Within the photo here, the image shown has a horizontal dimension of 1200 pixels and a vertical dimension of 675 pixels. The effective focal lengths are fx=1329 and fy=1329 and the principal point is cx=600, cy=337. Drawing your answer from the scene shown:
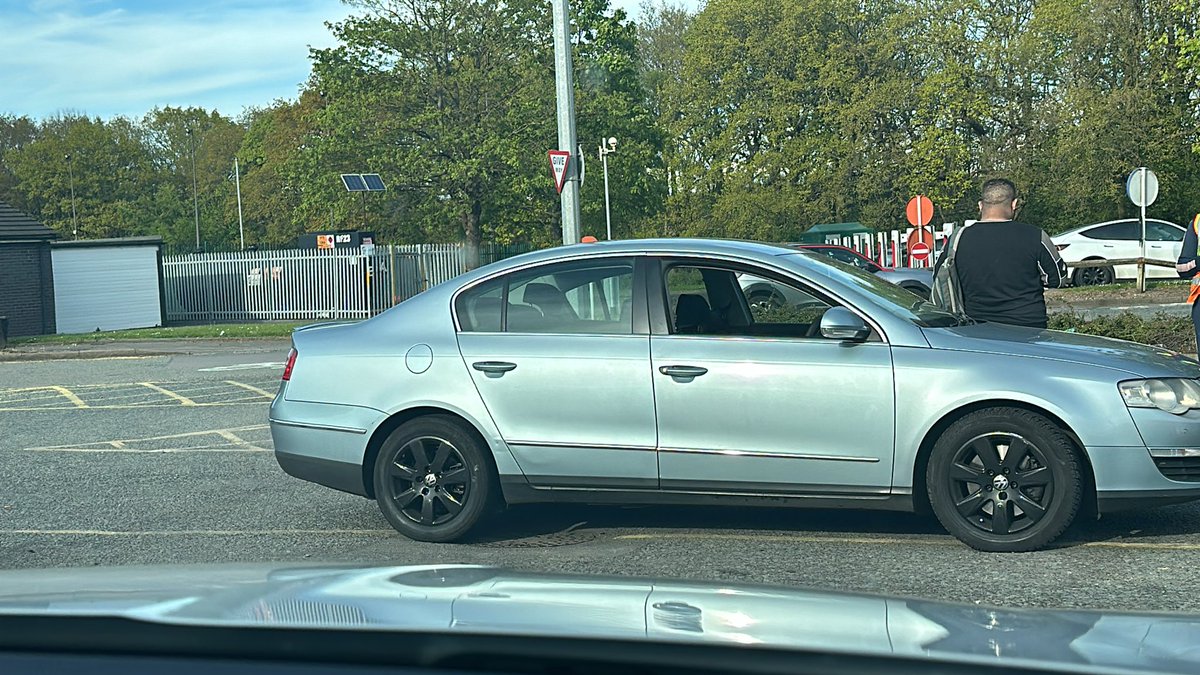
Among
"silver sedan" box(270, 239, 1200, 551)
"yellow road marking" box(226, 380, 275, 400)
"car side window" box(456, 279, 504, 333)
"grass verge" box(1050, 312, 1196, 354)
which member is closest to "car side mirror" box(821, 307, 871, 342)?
"silver sedan" box(270, 239, 1200, 551)

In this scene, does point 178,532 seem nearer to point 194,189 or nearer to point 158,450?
point 158,450

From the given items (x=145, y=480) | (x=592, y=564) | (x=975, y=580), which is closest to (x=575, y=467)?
(x=592, y=564)

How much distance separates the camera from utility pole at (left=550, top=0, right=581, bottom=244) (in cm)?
1744

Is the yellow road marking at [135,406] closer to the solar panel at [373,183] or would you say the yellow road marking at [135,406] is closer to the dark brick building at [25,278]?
the dark brick building at [25,278]

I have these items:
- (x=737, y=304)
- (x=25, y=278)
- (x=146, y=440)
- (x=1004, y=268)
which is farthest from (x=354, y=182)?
(x=737, y=304)

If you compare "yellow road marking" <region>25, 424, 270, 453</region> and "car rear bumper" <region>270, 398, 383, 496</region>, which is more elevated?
"car rear bumper" <region>270, 398, 383, 496</region>

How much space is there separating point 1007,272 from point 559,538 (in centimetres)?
293

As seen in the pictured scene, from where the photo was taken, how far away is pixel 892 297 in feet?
21.7

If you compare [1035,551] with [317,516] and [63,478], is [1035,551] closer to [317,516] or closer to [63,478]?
[317,516]

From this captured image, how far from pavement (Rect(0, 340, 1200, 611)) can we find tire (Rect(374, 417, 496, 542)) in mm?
127

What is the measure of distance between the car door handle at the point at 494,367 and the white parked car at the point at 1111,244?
28430mm

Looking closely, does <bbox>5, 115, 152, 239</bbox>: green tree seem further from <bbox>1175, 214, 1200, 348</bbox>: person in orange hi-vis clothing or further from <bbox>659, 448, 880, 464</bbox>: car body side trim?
<bbox>659, 448, 880, 464</bbox>: car body side trim

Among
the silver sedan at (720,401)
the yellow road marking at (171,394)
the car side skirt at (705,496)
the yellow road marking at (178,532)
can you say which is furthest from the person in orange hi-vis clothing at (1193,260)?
the yellow road marking at (171,394)

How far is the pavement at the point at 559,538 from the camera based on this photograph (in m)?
5.61
